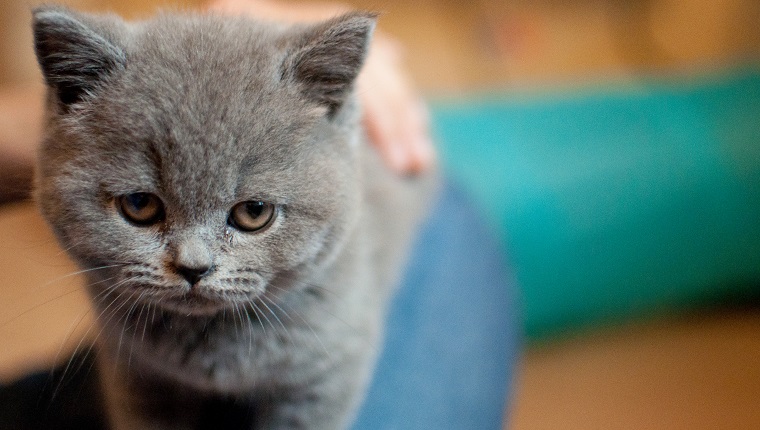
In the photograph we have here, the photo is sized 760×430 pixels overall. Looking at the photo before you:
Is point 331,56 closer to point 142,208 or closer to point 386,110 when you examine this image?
point 142,208

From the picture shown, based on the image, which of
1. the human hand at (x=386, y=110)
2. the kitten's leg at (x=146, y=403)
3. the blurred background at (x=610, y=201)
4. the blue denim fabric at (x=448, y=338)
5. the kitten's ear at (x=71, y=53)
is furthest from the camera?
the blurred background at (x=610, y=201)

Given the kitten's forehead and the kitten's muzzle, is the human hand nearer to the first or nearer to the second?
the kitten's forehead

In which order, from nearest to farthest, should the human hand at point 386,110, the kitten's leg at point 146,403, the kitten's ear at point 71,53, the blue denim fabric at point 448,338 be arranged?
1. the kitten's ear at point 71,53
2. the kitten's leg at point 146,403
3. the blue denim fabric at point 448,338
4. the human hand at point 386,110

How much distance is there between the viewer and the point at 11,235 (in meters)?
0.63

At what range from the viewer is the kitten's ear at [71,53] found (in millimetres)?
Answer: 634

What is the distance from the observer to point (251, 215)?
730mm

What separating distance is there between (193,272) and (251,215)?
0.30ft

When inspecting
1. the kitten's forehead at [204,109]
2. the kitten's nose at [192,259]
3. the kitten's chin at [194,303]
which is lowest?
the kitten's chin at [194,303]

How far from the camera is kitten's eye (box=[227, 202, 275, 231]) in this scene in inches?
28.2

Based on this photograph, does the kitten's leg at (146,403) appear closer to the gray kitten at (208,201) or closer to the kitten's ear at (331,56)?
the gray kitten at (208,201)

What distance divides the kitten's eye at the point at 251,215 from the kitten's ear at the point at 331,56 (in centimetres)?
14

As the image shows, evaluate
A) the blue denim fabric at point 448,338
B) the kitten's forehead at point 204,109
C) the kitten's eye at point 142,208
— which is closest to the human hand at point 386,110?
the blue denim fabric at point 448,338

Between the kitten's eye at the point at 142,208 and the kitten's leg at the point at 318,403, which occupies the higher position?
the kitten's eye at the point at 142,208

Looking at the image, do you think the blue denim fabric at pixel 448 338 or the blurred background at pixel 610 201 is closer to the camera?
the blue denim fabric at pixel 448 338
